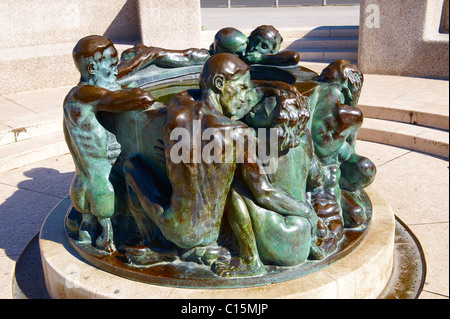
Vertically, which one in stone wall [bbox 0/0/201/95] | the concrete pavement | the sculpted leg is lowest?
the concrete pavement

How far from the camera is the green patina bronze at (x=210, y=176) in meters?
2.57

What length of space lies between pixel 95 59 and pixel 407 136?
3.64 m

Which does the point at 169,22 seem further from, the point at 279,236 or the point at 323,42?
the point at 279,236

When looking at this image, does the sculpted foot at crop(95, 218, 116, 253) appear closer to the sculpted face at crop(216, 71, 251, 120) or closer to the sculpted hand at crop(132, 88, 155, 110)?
the sculpted hand at crop(132, 88, 155, 110)

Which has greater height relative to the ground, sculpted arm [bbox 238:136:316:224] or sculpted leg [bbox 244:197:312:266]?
sculpted arm [bbox 238:136:316:224]

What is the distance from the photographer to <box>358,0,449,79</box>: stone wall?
706cm

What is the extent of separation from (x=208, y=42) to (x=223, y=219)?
651cm

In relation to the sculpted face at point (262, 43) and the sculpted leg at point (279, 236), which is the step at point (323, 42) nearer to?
the sculpted face at point (262, 43)

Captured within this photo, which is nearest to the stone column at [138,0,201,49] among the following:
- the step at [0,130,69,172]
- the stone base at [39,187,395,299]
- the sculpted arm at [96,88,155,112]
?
the step at [0,130,69,172]

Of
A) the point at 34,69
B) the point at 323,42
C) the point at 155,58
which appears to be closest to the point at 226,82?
the point at 155,58

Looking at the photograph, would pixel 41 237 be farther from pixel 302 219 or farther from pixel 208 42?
pixel 208 42

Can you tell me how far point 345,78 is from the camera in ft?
10.5

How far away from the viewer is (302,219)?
272 cm

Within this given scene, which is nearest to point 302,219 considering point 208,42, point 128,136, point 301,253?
point 301,253
